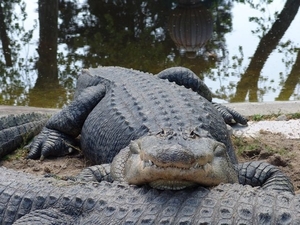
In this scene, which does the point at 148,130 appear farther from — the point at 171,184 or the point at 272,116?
the point at 272,116

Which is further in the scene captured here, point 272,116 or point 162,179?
point 272,116

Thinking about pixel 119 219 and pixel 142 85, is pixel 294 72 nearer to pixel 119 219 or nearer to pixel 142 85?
pixel 142 85

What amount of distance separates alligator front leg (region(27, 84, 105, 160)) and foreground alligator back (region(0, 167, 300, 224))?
1939mm

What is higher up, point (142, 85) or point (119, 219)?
point (142, 85)

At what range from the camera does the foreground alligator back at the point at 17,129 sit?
523 cm

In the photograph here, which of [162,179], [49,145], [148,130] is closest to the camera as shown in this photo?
[162,179]

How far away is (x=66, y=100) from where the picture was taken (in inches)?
308

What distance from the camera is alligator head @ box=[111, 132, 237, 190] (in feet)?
9.08

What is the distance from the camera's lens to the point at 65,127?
17.8 ft

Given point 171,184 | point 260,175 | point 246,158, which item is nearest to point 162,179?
point 171,184

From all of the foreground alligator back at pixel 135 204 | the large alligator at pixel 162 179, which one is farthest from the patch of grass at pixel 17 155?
the foreground alligator back at pixel 135 204

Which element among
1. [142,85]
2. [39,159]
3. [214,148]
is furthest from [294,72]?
[214,148]

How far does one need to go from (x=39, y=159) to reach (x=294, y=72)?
4.89m

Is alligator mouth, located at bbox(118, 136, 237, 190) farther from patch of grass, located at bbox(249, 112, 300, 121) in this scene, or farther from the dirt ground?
patch of grass, located at bbox(249, 112, 300, 121)
